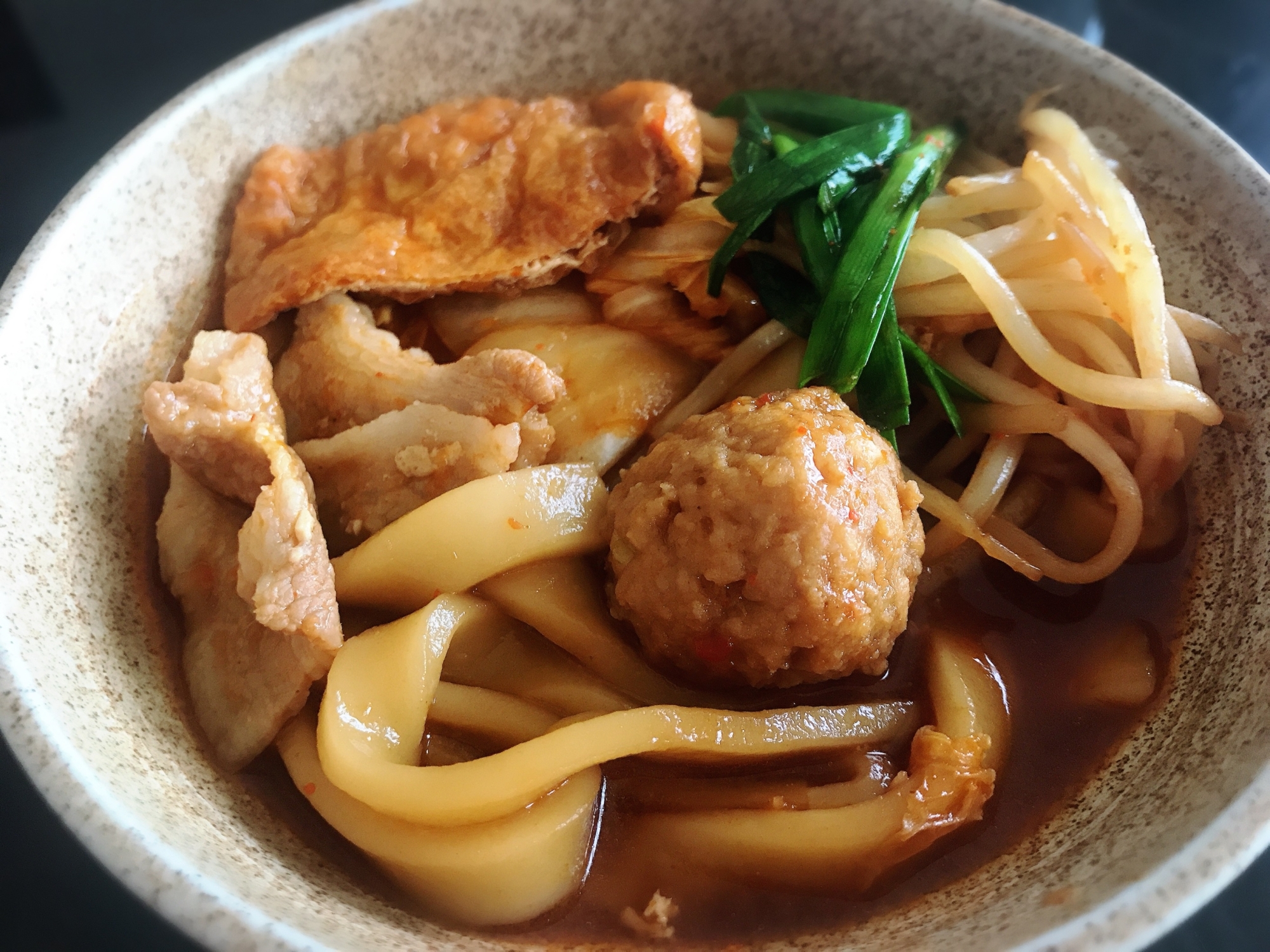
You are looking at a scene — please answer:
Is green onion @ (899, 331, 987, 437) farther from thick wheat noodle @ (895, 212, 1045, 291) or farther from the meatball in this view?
the meatball

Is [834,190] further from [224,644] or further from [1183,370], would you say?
[224,644]

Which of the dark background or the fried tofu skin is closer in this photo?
the fried tofu skin

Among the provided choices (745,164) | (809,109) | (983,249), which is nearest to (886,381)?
(983,249)

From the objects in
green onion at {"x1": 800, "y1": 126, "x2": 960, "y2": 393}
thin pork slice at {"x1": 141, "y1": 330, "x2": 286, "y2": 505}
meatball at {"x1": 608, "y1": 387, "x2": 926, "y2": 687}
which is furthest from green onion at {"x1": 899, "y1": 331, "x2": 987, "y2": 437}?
thin pork slice at {"x1": 141, "y1": 330, "x2": 286, "y2": 505}

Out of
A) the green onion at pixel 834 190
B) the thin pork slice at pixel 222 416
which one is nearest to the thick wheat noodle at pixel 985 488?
the green onion at pixel 834 190

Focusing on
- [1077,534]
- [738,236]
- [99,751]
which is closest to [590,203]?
[738,236]

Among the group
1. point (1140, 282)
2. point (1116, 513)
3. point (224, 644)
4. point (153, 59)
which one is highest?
point (153, 59)
